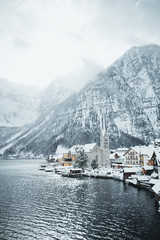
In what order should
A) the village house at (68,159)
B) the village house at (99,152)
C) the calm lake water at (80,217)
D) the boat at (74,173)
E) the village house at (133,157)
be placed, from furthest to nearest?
1. the village house at (68,159)
2. the village house at (99,152)
3. the village house at (133,157)
4. the boat at (74,173)
5. the calm lake water at (80,217)

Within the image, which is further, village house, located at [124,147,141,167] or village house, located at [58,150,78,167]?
village house, located at [58,150,78,167]

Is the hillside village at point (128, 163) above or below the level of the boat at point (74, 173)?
above

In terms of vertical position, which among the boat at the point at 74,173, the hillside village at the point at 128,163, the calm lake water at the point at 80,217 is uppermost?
the hillside village at the point at 128,163

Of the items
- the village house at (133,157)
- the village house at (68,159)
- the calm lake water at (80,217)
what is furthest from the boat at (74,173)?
the calm lake water at (80,217)

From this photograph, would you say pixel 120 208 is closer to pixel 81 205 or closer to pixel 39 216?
pixel 81 205

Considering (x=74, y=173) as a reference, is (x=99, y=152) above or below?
above

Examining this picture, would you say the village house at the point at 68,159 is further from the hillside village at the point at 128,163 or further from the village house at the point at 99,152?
the village house at the point at 99,152

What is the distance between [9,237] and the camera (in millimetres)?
25938

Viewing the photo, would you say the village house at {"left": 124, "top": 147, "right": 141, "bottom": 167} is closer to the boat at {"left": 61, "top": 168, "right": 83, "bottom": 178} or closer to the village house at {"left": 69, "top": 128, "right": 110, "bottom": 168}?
the village house at {"left": 69, "top": 128, "right": 110, "bottom": 168}

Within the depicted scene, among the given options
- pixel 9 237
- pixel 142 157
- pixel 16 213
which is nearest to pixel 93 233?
pixel 9 237

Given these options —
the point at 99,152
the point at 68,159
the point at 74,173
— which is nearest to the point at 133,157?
the point at 99,152

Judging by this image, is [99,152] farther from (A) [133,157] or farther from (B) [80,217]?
(B) [80,217]

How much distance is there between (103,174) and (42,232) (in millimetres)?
63932

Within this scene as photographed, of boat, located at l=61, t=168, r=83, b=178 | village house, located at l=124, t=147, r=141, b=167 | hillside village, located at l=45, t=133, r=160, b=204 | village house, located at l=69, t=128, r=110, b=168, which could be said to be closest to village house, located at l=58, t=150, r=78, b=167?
hillside village, located at l=45, t=133, r=160, b=204
